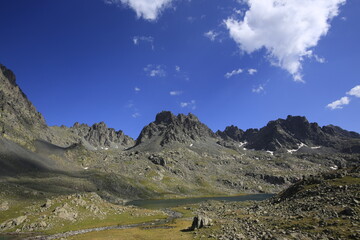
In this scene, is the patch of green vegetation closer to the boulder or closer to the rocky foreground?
the boulder

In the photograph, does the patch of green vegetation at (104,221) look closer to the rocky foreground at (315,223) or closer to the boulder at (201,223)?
the boulder at (201,223)

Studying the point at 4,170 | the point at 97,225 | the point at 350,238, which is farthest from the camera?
the point at 4,170

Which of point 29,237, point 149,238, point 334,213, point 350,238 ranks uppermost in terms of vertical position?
point 334,213

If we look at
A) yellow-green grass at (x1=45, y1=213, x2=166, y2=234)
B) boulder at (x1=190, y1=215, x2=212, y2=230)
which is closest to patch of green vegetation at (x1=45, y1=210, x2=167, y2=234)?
yellow-green grass at (x1=45, y1=213, x2=166, y2=234)

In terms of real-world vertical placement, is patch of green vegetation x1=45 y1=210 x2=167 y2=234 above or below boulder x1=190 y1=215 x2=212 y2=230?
below

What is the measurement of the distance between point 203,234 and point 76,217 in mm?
43892

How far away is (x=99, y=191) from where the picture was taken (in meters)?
193

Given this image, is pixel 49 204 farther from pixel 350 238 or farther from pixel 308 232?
pixel 350 238

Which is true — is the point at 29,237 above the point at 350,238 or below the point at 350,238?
below

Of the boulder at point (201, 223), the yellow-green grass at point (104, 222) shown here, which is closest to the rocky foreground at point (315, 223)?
the boulder at point (201, 223)

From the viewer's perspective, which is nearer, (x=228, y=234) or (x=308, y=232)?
(x=308, y=232)

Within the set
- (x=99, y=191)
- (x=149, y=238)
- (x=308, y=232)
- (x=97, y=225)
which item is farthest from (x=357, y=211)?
(x=99, y=191)

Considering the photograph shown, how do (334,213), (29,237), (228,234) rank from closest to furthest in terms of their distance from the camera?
(228,234) < (334,213) < (29,237)

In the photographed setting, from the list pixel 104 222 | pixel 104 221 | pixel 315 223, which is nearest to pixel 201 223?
pixel 315 223
